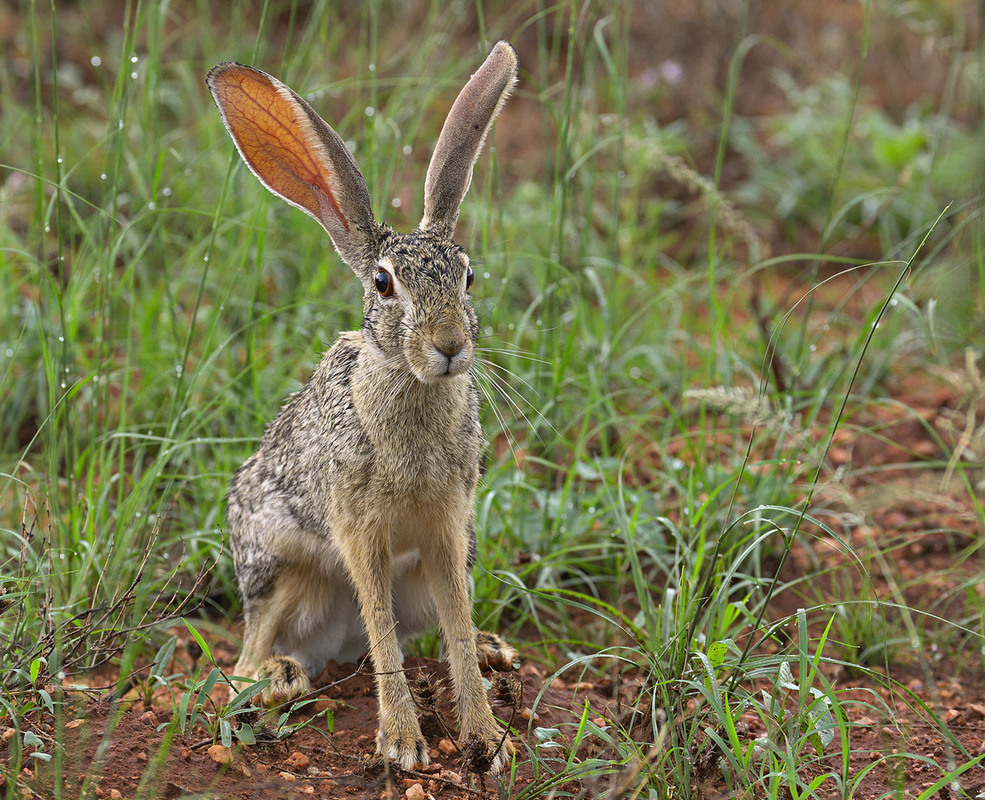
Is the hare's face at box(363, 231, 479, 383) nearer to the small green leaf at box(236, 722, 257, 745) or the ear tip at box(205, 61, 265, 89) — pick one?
the ear tip at box(205, 61, 265, 89)

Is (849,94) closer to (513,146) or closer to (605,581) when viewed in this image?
(513,146)

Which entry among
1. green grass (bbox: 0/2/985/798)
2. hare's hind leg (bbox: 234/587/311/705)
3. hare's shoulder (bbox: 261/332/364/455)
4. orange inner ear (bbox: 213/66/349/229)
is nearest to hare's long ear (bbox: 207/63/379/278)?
orange inner ear (bbox: 213/66/349/229)

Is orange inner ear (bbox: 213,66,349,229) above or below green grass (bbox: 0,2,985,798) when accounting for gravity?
above

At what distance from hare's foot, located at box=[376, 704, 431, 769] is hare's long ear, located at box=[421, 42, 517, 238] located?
1.48 m

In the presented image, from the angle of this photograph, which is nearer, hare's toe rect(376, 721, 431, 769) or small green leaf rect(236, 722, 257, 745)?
small green leaf rect(236, 722, 257, 745)

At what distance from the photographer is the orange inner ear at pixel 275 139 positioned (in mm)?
3395

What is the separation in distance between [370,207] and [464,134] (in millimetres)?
394

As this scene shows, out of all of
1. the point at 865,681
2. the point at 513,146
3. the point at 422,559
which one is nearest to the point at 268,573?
the point at 422,559

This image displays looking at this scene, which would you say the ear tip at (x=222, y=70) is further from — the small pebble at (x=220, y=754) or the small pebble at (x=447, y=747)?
the small pebble at (x=447, y=747)

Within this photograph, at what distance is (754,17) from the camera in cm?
875

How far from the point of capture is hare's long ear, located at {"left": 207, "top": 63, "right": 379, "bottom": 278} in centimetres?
339

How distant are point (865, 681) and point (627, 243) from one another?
3.04 meters

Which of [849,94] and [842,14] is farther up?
[842,14]

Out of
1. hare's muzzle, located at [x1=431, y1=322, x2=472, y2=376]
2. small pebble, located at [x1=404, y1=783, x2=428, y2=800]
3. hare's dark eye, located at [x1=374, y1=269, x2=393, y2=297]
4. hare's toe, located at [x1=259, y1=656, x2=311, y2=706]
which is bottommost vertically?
hare's toe, located at [x1=259, y1=656, x2=311, y2=706]
